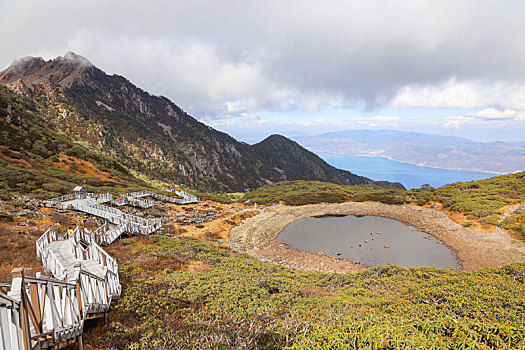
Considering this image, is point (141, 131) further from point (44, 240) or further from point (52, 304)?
point (52, 304)

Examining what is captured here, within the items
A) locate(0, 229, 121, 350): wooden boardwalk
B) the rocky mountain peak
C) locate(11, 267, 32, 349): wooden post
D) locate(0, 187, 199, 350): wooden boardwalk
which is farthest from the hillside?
locate(11, 267, 32, 349): wooden post

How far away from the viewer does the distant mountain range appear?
211 feet

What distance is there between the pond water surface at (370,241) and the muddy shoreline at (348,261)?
3.70ft

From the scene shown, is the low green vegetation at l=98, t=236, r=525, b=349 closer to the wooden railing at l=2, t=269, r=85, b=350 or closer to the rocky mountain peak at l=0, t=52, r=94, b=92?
the wooden railing at l=2, t=269, r=85, b=350

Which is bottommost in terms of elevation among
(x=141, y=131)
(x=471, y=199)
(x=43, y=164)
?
(x=471, y=199)

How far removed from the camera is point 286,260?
21141 millimetres

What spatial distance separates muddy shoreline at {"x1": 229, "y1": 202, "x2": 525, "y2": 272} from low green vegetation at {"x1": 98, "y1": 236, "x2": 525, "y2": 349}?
9.23 meters

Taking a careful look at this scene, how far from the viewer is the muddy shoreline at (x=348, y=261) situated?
793 inches

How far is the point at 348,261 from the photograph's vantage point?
2081 centimetres

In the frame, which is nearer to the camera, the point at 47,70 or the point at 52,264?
the point at 52,264

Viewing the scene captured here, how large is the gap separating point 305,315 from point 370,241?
Answer: 21.1 meters

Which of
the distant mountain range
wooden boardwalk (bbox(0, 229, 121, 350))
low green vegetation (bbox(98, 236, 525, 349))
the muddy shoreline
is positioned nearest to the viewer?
wooden boardwalk (bbox(0, 229, 121, 350))

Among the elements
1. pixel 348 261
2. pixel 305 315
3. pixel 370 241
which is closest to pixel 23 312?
pixel 305 315

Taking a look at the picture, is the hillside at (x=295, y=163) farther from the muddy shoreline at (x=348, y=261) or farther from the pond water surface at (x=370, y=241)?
the pond water surface at (x=370, y=241)
